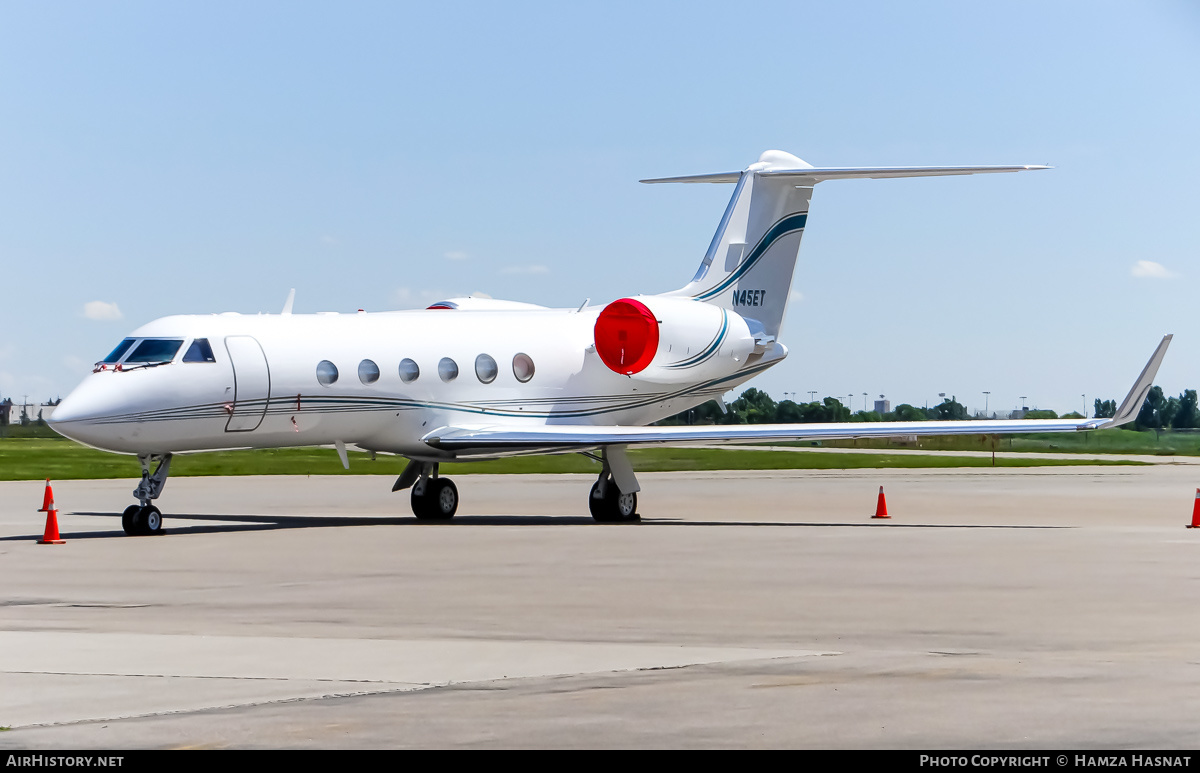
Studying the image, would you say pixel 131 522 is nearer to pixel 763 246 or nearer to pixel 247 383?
pixel 247 383

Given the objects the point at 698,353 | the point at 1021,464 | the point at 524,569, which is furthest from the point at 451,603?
the point at 1021,464

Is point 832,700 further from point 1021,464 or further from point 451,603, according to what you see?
point 1021,464

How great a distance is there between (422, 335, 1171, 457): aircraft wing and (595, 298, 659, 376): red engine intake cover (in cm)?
216

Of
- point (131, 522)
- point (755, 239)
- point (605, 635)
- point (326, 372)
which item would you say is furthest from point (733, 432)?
point (605, 635)

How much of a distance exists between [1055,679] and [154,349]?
16.4 m

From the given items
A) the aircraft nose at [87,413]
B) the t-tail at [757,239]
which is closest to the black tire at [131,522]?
the aircraft nose at [87,413]

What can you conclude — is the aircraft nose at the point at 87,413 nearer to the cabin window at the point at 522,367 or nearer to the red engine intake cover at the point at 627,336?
the cabin window at the point at 522,367

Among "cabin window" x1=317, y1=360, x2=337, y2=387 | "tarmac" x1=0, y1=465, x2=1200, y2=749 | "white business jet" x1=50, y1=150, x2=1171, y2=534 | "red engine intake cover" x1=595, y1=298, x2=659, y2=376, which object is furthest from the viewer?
"red engine intake cover" x1=595, y1=298, x2=659, y2=376

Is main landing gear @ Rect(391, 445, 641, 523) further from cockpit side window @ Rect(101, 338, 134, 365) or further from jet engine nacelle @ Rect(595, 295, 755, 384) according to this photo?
cockpit side window @ Rect(101, 338, 134, 365)

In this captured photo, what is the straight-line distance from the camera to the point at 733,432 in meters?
24.5

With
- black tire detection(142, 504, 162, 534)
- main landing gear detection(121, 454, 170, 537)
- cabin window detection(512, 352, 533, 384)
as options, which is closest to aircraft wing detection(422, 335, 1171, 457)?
cabin window detection(512, 352, 533, 384)

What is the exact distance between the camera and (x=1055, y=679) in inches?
368

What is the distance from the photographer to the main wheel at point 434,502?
26.6m

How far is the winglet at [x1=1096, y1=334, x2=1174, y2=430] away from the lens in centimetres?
2245
